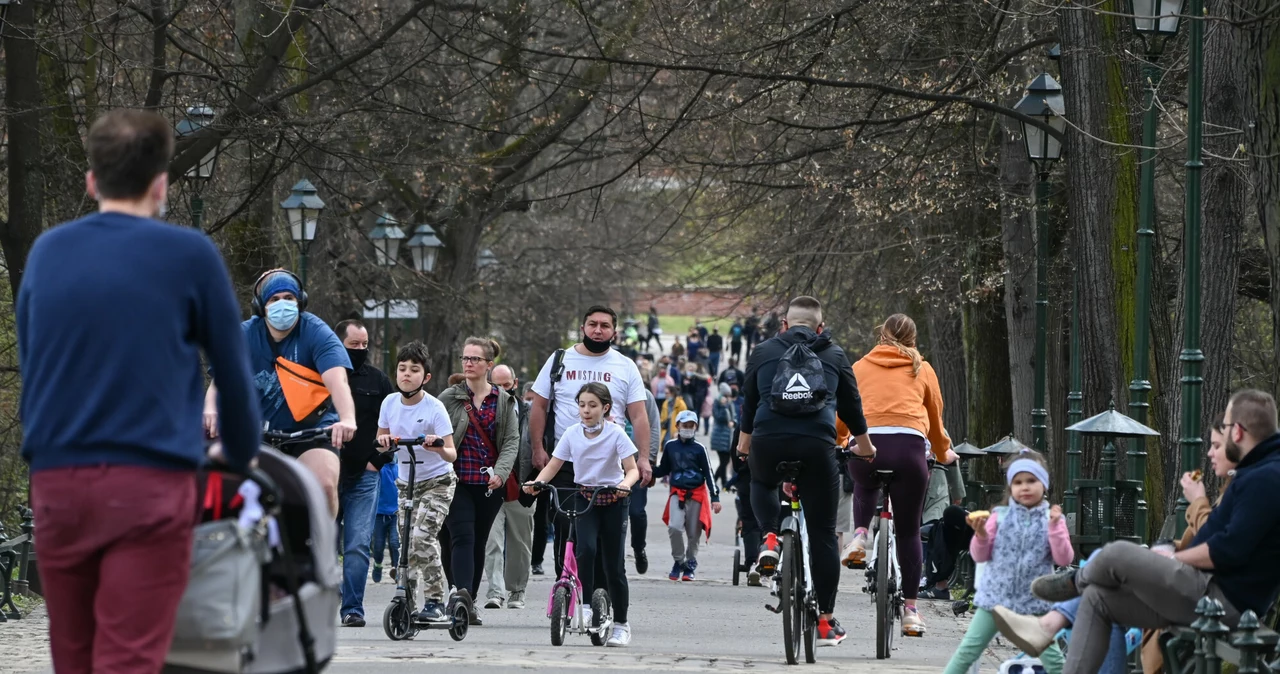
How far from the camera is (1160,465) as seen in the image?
15023 mm

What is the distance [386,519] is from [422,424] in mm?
5324

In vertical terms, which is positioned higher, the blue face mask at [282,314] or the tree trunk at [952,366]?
the tree trunk at [952,366]

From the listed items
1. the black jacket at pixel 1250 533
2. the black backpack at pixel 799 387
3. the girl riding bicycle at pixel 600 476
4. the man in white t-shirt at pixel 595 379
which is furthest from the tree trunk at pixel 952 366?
the black jacket at pixel 1250 533

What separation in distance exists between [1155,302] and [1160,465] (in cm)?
129

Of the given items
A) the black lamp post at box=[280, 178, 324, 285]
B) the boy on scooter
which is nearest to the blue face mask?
the boy on scooter

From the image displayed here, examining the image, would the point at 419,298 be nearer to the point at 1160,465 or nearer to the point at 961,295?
the point at 961,295

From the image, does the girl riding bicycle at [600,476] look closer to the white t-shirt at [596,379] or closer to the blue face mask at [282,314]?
the white t-shirt at [596,379]

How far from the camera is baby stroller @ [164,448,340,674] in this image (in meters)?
4.65

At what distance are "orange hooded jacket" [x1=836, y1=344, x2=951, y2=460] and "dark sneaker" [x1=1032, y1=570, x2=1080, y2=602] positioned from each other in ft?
9.55

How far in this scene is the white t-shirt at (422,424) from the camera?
11891 millimetres

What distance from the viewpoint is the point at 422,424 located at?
39.2 feet

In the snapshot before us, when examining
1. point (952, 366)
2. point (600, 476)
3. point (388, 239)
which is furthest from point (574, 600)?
point (388, 239)

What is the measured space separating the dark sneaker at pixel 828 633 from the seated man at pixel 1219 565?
96.1 inches

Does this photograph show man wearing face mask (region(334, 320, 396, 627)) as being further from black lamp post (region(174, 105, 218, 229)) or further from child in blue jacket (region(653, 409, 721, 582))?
child in blue jacket (region(653, 409, 721, 582))
